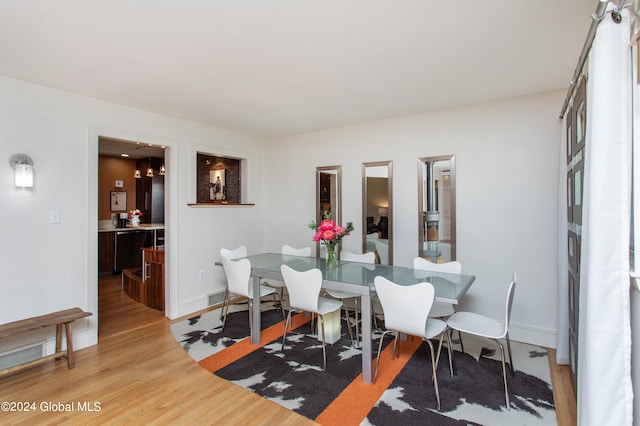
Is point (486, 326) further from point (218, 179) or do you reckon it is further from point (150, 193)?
point (150, 193)

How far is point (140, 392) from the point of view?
7.74 feet

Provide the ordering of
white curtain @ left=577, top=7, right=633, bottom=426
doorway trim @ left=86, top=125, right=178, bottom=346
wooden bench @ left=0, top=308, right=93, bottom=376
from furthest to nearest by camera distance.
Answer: doorway trim @ left=86, top=125, right=178, bottom=346 → wooden bench @ left=0, top=308, right=93, bottom=376 → white curtain @ left=577, top=7, right=633, bottom=426

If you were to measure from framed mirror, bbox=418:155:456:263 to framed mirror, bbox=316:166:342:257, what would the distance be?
113 centimetres

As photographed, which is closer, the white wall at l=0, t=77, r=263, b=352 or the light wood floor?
the light wood floor

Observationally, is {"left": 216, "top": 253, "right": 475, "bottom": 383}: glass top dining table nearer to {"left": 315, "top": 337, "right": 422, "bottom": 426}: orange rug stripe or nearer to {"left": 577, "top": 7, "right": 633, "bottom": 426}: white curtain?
{"left": 315, "top": 337, "right": 422, "bottom": 426}: orange rug stripe

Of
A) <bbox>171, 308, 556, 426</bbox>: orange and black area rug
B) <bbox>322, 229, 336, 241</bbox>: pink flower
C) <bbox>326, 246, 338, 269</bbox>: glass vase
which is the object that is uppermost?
<bbox>322, 229, 336, 241</bbox>: pink flower

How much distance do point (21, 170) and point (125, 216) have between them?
13.5ft

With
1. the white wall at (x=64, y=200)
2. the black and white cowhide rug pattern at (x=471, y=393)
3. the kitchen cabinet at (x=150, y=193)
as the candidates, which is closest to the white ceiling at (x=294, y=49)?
the white wall at (x=64, y=200)

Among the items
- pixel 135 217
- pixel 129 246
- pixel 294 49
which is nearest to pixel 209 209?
pixel 294 49

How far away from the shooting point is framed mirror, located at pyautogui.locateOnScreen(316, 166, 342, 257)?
4.39m

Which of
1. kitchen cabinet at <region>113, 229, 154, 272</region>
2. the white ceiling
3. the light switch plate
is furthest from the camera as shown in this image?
kitchen cabinet at <region>113, 229, 154, 272</region>

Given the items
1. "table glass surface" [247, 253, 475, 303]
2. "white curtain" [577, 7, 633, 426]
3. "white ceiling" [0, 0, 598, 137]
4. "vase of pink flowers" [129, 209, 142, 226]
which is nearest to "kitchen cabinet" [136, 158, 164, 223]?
"vase of pink flowers" [129, 209, 142, 226]

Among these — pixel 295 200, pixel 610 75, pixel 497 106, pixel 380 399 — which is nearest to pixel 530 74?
pixel 497 106

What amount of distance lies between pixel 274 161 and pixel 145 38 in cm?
310
